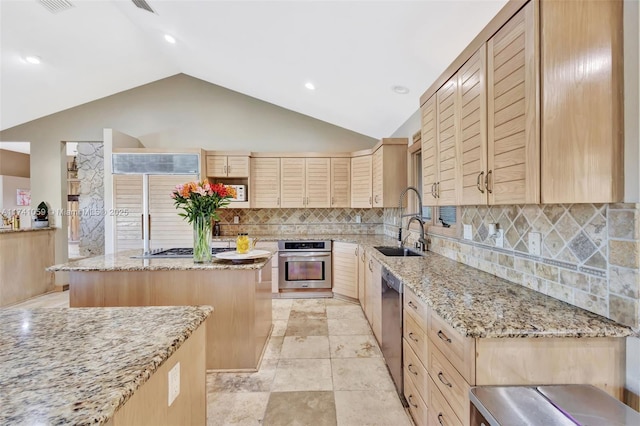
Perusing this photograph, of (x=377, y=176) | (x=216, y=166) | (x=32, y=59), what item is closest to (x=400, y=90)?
(x=377, y=176)

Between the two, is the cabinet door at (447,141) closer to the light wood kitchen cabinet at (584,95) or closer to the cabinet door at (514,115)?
the cabinet door at (514,115)

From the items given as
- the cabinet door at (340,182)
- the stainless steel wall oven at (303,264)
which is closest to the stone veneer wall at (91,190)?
the stainless steel wall oven at (303,264)

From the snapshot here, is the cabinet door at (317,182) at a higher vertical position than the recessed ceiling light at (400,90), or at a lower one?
lower

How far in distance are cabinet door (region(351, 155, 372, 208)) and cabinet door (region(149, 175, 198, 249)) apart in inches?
95.3

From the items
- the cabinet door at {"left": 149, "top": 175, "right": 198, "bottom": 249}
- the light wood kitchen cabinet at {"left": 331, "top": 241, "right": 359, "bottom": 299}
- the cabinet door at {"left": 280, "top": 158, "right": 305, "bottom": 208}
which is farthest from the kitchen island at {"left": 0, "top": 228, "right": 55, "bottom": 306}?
the light wood kitchen cabinet at {"left": 331, "top": 241, "right": 359, "bottom": 299}

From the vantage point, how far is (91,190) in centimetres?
626

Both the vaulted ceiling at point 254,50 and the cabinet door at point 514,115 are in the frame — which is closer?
the cabinet door at point 514,115

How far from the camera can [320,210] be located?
4.69 m

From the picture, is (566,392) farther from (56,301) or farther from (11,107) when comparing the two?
(11,107)

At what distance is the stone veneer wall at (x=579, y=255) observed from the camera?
3.24 feet

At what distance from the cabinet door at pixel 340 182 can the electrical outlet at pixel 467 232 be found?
7.69 feet

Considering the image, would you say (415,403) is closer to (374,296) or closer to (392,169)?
(374,296)

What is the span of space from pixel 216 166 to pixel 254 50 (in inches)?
71.6

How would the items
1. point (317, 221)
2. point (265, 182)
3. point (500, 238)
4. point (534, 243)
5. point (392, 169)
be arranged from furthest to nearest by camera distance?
point (317, 221), point (265, 182), point (392, 169), point (500, 238), point (534, 243)
